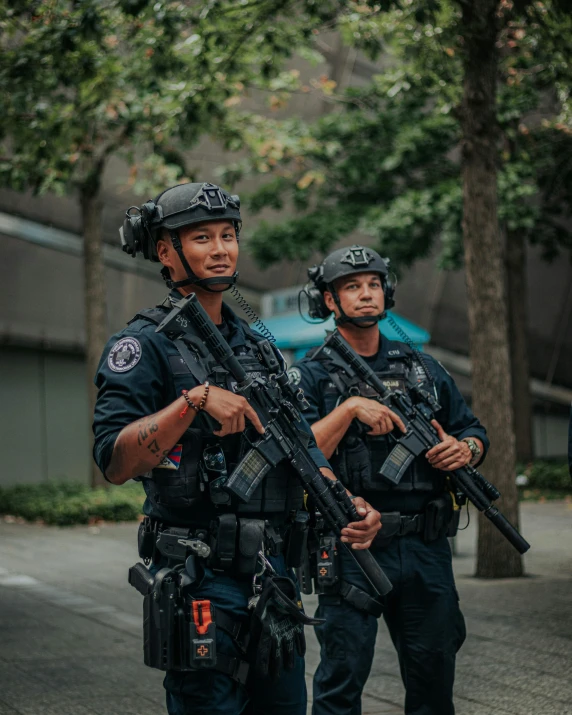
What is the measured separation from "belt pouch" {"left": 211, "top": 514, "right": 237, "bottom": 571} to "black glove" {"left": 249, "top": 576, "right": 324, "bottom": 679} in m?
0.15

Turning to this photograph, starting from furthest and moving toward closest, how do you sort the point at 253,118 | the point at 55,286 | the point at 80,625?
the point at 55,286 → the point at 253,118 → the point at 80,625

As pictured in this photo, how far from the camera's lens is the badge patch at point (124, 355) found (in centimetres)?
322

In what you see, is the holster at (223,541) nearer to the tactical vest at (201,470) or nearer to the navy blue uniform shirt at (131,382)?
the tactical vest at (201,470)

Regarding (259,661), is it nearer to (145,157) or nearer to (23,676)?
(23,676)

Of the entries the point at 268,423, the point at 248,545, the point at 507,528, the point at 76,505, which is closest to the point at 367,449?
the point at 507,528

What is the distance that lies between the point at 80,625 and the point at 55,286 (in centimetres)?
1336

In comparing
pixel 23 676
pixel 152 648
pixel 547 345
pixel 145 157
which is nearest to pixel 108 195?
pixel 145 157

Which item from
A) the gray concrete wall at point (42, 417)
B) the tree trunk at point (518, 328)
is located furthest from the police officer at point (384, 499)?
the gray concrete wall at point (42, 417)

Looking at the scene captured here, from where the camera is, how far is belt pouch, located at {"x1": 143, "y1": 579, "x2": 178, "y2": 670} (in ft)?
10.2

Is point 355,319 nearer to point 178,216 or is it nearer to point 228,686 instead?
point 178,216

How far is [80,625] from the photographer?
7500mm

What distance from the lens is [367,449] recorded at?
4.57m

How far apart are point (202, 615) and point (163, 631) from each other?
119mm

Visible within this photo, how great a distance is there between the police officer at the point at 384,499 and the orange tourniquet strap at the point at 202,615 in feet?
4.13
